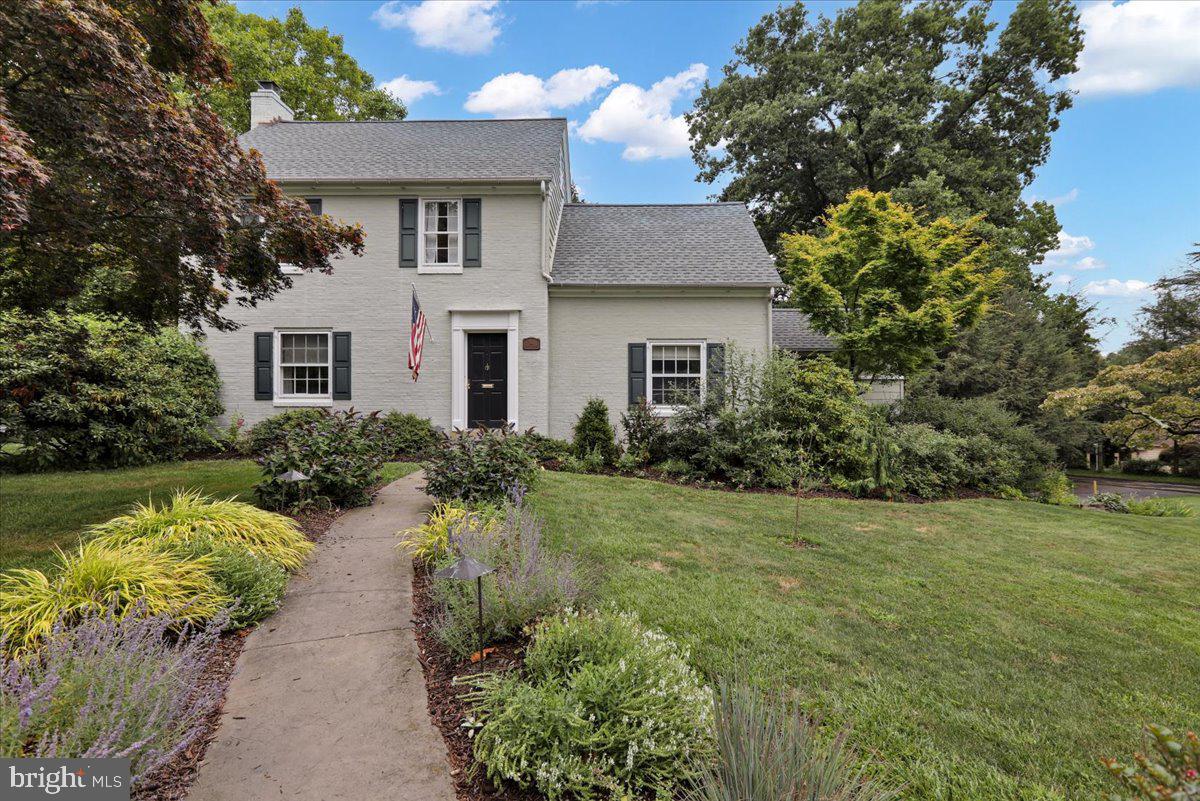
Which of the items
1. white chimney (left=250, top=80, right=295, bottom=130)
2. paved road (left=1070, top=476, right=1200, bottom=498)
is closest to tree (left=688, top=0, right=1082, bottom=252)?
paved road (left=1070, top=476, right=1200, bottom=498)

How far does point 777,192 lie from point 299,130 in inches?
674

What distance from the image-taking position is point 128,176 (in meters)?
4.00

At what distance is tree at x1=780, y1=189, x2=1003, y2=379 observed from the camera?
34.5 ft

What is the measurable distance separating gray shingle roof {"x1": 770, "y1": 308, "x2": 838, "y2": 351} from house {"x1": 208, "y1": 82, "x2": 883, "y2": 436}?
288 cm

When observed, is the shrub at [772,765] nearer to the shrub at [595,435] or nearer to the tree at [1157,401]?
the shrub at [595,435]

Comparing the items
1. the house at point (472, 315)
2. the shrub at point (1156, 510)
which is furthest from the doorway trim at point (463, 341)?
the shrub at point (1156, 510)

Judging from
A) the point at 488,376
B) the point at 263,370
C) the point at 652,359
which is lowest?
the point at 488,376

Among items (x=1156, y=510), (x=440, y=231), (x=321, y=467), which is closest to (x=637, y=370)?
(x=440, y=231)

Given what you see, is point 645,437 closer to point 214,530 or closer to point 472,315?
point 472,315

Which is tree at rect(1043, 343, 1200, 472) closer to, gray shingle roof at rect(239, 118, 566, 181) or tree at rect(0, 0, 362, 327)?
gray shingle roof at rect(239, 118, 566, 181)

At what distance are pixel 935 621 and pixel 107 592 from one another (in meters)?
5.49

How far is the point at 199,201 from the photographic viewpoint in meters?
4.38

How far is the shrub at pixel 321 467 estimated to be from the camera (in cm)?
526

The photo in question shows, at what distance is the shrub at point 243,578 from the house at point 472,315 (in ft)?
→ 23.3
